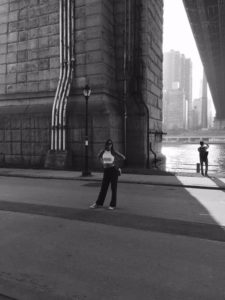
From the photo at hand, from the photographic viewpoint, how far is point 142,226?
6301mm

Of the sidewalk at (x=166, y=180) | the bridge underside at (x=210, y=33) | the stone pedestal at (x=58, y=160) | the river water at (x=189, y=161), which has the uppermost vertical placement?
Answer: the bridge underside at (x=210, y=33)

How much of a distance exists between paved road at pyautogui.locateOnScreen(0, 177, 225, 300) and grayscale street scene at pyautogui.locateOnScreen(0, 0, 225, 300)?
0.02 meters

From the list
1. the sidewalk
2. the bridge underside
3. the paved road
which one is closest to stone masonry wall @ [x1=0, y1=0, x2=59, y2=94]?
the sidewalk

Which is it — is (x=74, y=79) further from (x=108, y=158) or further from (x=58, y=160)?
(x=108, y=158)

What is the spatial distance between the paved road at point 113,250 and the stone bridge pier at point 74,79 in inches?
388

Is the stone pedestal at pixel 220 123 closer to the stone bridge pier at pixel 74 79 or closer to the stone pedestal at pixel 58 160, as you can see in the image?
the stone bridge pier at pixel 74 79

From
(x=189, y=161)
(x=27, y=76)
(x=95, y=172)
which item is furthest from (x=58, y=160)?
(x=189, y=161)

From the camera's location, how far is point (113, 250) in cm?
491

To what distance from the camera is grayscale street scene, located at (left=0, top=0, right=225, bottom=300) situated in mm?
4055

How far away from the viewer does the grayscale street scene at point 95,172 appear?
4055mm

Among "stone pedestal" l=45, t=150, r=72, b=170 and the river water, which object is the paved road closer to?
"stone pedestal" l=45, t=150, r=72, b=170

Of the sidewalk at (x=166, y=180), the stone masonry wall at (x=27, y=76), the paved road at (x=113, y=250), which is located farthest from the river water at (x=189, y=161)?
A: the paved road at (x=113, y=250)

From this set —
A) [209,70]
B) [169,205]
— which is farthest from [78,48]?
[209,70]

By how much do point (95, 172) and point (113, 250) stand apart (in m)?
11.6
